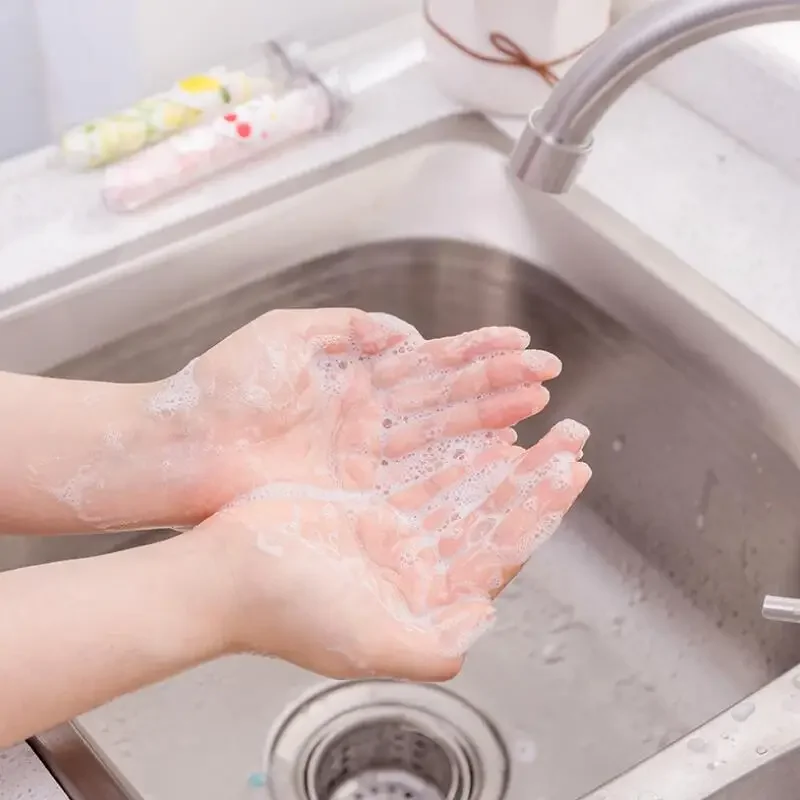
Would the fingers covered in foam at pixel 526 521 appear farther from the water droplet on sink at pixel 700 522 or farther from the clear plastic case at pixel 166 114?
the clear plastic case at pixel 166 114

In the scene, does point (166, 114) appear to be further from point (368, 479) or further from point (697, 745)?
point (697, 745)

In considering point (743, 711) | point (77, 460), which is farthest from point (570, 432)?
point (77, 460)

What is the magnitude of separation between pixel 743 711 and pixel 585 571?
284 mm

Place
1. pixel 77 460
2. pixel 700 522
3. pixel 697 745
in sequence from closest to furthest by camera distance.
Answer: pixel 697 745
pixel 77 460
pixel 700 522

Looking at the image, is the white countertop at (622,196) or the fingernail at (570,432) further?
the white countertop at (622,196)

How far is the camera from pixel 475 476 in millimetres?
626

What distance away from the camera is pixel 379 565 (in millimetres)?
576

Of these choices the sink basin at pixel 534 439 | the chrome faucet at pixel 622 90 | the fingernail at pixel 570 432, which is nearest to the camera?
the chrome faucet at pixel 622 90

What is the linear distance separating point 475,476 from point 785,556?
191 mm

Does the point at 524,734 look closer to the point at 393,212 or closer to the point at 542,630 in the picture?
the point at 542,630

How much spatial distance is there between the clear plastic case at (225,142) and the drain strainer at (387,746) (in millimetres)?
340

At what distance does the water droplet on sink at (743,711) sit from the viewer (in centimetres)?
50

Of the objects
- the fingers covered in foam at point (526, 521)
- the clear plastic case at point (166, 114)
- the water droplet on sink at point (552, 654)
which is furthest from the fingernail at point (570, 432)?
the clear plastic case at point (166, 114)

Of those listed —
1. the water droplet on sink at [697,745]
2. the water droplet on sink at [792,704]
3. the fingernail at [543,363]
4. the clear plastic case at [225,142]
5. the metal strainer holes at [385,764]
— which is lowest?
the metal strainer holes at [385,764]
